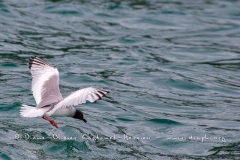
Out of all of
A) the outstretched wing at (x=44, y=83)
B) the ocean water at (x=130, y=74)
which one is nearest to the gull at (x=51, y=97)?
the outstretched wing at (x=44, y=83)

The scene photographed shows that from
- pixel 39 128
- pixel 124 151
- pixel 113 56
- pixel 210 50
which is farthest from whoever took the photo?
pixel 210 50

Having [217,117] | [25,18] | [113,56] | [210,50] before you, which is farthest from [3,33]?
[217,117]

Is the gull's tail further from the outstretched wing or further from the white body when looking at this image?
the outstretched wing

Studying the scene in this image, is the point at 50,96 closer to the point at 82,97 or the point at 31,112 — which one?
the point at 31,112

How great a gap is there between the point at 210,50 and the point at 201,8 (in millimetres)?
3824

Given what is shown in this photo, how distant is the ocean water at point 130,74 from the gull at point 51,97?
1.68ft

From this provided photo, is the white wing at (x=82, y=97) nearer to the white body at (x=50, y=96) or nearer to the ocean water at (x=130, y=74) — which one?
the white body at (x=50, y=96)

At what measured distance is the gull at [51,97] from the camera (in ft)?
26.6

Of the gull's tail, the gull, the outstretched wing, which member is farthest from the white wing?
the outstretched wing

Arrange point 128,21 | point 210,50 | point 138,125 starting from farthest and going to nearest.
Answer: point 128,21 → point 210,50 → point 138,125

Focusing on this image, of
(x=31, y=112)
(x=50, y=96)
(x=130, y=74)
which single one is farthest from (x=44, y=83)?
(x=130, y=74)

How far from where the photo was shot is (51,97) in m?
9.23

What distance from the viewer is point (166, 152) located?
9281 mm

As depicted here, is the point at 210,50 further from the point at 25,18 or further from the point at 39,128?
the point at 39,128
